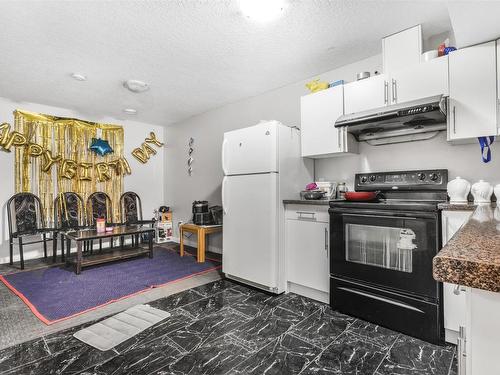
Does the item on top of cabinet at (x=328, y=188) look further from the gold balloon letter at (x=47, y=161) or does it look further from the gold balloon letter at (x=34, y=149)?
the gold balloon letter at (x=34, y=149)

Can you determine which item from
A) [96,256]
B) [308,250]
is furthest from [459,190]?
[96,256]

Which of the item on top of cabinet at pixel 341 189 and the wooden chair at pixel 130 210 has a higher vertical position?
the item on top of cabinet at pixel 341 189

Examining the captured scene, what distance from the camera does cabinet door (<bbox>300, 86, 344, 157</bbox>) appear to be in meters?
2.64

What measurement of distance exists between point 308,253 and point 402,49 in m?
1.95

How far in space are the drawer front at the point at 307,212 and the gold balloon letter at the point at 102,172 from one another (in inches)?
139

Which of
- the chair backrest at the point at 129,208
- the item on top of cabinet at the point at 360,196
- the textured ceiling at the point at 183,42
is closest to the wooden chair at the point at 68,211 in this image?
the chair backrest at the point at 129,208

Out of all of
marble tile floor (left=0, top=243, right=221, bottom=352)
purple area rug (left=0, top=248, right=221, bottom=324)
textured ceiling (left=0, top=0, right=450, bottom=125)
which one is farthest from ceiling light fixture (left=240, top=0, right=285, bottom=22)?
purple area rug (left=0, top=248, right=221, bottom=324)

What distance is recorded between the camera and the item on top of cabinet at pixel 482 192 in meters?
1.92

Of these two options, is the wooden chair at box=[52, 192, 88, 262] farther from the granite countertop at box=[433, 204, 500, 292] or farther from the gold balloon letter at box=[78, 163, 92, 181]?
the granite countertop at box=[433, 204, 500, 292]

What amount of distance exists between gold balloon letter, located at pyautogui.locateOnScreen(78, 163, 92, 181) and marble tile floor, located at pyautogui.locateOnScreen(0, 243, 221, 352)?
1.93m

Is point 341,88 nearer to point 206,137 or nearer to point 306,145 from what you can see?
point 306,145

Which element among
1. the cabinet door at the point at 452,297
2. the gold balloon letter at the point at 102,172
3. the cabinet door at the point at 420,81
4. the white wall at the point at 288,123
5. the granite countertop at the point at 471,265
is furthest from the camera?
the gold balloon letter at the point at 102,172

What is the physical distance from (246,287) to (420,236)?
1734 mm

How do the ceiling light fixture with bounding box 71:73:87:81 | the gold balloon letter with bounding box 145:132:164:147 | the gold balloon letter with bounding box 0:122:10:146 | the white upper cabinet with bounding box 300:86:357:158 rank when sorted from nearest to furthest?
the white upper cabinet with bounding box 300:86:357:158 < the ceiling light fixture with bounding box 71:73:87:81 < the gold balloon letter with bounding box 0:122:10:146 < the gold balloon letter with bounding box 145:132:164:147
